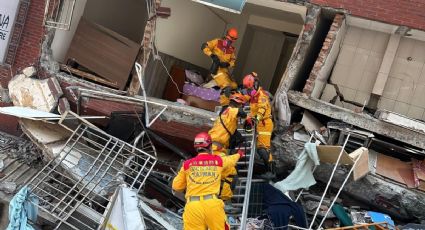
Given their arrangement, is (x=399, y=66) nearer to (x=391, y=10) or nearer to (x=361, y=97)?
(x=361, y=97)

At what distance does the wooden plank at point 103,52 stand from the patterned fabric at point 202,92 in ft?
4.09

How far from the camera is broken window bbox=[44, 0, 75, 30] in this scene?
31.6 ft

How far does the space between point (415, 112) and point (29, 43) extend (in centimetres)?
788

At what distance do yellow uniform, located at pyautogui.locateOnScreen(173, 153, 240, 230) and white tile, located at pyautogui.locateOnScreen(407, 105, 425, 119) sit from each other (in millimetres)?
4446

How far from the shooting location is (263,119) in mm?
7738

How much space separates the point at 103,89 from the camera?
9.45 m

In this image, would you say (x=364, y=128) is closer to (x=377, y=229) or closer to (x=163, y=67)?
(x=377, y=229)

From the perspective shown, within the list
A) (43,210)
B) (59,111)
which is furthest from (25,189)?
(59,111)

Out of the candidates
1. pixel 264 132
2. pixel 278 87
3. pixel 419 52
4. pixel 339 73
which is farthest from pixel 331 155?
pixel 419 52

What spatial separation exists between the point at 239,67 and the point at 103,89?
16.7 ft

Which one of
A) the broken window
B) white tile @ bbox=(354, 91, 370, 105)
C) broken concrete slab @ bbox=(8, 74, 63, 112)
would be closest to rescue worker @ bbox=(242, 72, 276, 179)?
white tile @ bbox=(354, 91, 370, 105)

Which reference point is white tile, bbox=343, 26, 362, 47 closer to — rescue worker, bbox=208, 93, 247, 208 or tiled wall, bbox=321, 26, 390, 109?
tiled wall, bbox=321, 26, 390, 109

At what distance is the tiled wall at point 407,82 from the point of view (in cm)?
880

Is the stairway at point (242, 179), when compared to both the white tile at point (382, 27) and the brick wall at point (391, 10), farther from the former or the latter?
the white tile at point (382, 27)
